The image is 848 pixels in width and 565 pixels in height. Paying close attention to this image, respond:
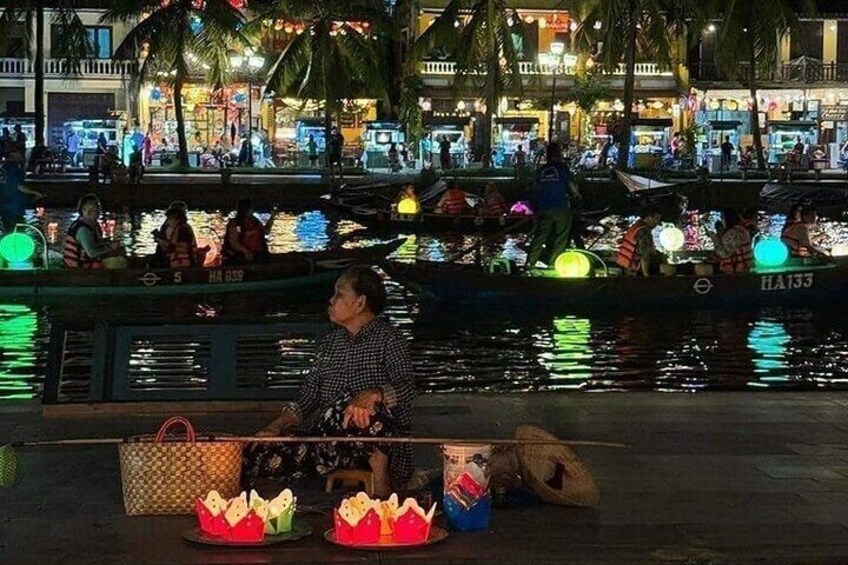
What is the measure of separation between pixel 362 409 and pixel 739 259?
16553 millimetres

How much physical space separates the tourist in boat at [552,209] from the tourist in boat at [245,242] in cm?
Answer: 449

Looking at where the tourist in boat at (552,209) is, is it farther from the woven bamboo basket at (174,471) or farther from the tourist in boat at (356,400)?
the woven bamboo basket at (174,471)

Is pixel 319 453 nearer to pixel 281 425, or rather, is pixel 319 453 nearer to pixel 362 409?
pixel 281 425

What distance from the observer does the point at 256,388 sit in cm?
1115

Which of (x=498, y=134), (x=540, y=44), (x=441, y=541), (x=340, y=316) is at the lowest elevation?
(x=441, y=541)

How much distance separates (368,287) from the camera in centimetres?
852

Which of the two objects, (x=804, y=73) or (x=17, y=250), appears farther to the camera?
(x=804, y=73)

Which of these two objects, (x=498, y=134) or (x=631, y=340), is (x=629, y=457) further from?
(x=498, y=134)

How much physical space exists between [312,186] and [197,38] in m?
9.23

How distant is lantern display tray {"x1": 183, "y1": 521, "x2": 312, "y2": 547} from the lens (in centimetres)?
752

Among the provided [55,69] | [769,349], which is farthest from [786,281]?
[55,69]

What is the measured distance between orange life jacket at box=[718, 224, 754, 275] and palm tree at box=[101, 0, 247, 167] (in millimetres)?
31643

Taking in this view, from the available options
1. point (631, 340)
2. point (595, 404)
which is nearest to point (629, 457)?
point (595, 404)

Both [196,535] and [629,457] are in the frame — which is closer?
[196,535]
